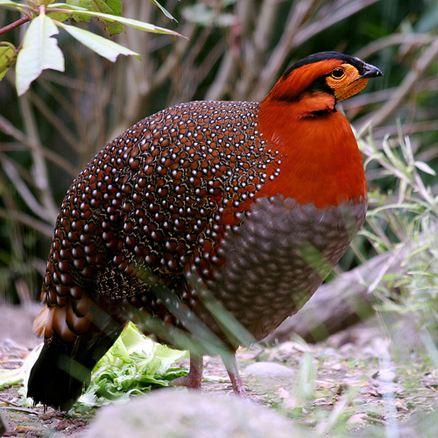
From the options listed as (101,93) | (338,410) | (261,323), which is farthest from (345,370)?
(101,93)

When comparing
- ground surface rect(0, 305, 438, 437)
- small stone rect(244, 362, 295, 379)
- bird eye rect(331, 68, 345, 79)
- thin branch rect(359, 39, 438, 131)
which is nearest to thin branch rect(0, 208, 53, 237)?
thin branch rect(359, 39, 438, 131)

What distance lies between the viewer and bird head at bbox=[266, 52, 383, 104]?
2.94m

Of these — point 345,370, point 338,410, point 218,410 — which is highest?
point 218,410

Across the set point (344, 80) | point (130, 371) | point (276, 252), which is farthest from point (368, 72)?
point (130, 371)

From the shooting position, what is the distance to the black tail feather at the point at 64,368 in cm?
311

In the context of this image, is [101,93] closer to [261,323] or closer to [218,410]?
[261,323]

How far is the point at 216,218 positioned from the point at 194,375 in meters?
0.59

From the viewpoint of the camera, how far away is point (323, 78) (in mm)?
2945

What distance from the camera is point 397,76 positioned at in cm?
766

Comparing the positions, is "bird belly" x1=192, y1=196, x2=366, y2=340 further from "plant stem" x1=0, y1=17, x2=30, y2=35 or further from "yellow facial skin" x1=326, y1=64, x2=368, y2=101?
"plant stem" x1=0, y1=17, x2=30, y2=35

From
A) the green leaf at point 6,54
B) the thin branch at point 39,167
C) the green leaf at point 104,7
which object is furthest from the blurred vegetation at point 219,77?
the green leaf at point 6,54

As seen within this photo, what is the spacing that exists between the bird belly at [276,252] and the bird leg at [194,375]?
24 centimetres

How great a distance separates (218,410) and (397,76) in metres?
6.43

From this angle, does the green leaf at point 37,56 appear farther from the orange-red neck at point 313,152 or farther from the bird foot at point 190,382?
the bird foot at point 190,382
